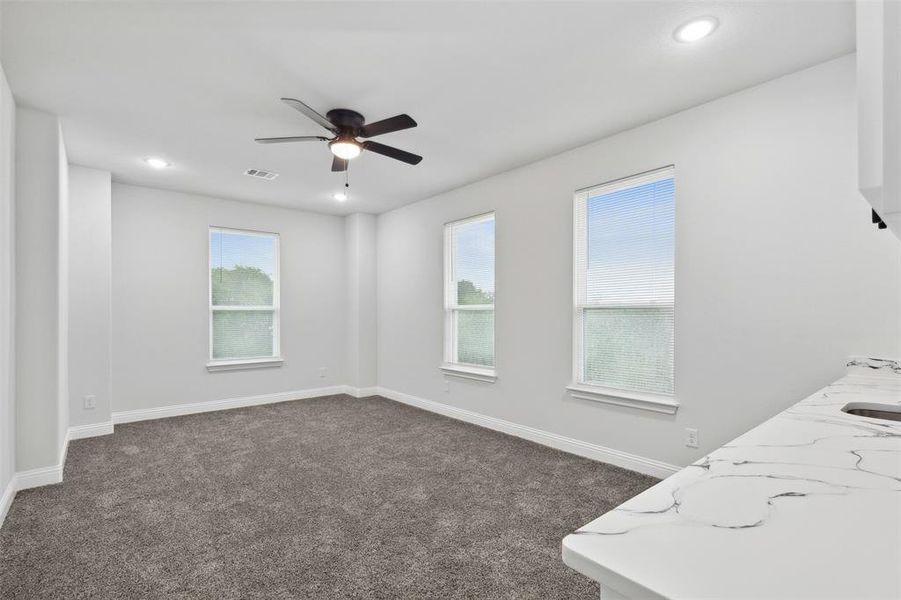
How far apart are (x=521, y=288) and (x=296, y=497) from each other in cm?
257

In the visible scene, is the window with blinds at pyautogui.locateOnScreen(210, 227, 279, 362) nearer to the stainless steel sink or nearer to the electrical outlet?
the electrical outlet

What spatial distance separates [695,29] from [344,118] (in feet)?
6.89

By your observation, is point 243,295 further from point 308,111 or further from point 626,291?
point 626,291

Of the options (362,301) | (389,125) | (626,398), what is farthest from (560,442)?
(362,301)

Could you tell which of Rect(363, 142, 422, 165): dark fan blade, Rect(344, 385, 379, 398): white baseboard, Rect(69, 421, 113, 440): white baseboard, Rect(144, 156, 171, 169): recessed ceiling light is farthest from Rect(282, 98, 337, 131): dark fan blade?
Rect(344, 385, 379, 398): white baseboard

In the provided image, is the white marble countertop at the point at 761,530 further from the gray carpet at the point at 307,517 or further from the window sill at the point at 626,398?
the window sill at the point at 626,398

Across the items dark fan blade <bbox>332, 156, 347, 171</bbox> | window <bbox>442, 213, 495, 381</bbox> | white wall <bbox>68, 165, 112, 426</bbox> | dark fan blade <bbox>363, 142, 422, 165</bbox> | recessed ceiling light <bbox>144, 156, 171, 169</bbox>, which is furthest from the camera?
window <bbox>442, 213, 495, 381</bbox>

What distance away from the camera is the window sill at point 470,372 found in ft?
14.8

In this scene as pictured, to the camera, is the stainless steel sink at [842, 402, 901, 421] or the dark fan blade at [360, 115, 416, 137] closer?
the stainless steel sink at [842, 402, 901, 421]

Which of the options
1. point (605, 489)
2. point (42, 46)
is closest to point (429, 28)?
point (42, 46)

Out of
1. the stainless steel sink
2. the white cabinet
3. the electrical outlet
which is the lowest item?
the electrical outlet

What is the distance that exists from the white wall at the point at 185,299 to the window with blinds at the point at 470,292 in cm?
210

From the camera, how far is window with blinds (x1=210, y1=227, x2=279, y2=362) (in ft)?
17.8

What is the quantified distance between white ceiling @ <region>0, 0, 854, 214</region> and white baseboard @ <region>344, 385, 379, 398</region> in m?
3.46
